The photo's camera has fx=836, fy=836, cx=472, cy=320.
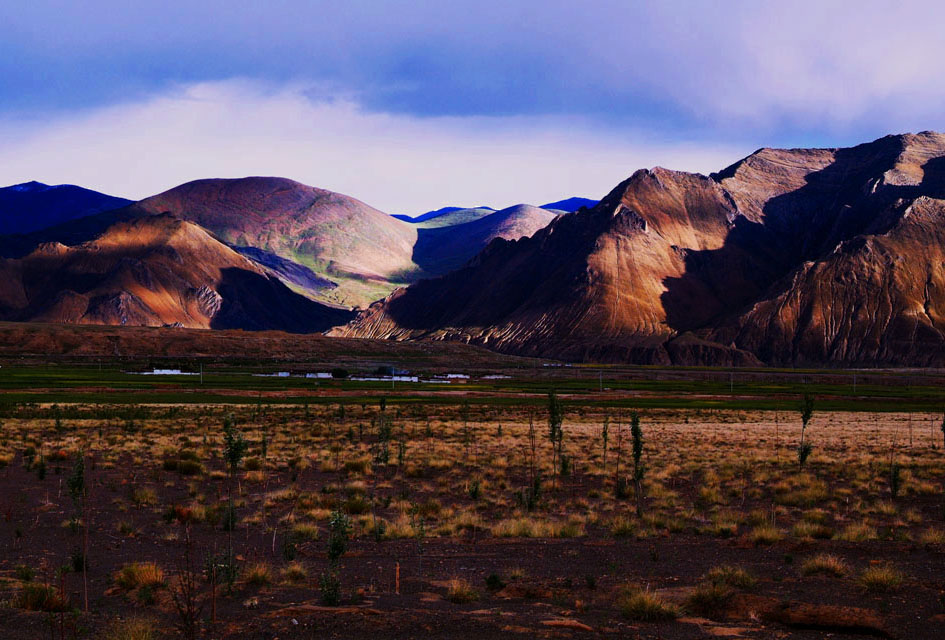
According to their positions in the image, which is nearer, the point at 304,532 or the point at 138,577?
the point at 138,577

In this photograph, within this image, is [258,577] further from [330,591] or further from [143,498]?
[143,498]

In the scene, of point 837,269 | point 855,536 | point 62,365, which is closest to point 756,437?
point 855,536

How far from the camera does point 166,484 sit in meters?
26.5

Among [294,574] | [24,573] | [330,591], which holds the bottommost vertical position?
[294,574]

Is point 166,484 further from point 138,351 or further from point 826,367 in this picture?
point 826,367

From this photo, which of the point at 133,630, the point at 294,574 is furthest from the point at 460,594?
the point at 133,630

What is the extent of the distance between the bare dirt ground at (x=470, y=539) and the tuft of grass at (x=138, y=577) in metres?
0.04

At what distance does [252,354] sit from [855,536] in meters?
143

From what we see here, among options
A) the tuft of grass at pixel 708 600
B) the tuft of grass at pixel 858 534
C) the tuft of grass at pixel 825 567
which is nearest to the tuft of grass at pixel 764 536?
the tuft of grass at pixel 858 534

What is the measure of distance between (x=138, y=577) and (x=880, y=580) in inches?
502

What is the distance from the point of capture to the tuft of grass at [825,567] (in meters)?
15.7

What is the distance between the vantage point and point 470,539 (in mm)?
19734

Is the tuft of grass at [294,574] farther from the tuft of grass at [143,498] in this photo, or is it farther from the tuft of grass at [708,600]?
the tuft of grass at [143,498]

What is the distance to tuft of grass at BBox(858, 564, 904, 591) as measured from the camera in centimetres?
1430
